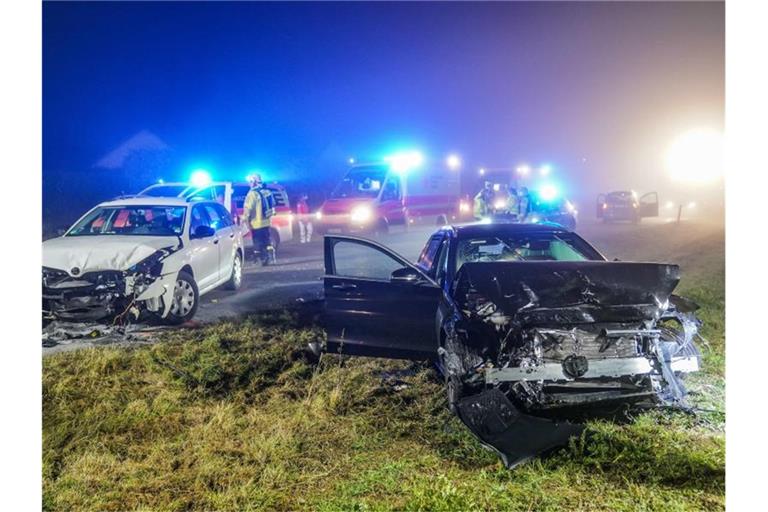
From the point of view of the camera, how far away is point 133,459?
3402mm

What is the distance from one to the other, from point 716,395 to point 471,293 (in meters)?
2.24

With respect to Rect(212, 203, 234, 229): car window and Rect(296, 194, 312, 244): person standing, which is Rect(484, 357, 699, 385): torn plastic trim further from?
Rect(296, 194, 312, 244): person standing

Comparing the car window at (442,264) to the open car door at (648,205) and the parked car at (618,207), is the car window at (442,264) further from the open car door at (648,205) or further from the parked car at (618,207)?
the open car door at (648,205)

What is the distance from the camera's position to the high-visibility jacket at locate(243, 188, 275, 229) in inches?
373

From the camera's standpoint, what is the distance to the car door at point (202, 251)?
665cm

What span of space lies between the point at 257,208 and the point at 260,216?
18 centimetres

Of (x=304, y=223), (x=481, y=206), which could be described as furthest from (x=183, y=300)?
(x=481, y=206)

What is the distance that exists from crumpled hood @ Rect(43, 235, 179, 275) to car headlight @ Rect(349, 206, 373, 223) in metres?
6.38

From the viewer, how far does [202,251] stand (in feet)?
22.4

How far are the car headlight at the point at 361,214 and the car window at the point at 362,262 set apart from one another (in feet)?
2.23

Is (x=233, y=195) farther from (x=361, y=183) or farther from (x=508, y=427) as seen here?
(x=508, y=427)

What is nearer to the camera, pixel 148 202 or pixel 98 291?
pixel 98 291

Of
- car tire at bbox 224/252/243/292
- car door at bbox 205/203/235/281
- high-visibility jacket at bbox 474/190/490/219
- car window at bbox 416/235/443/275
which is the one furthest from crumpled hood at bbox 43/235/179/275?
high-visibility jacket at bbox 474/190/490/219

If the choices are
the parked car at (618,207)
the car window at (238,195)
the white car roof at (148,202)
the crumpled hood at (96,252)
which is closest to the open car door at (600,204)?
the parked car at (618,207)
